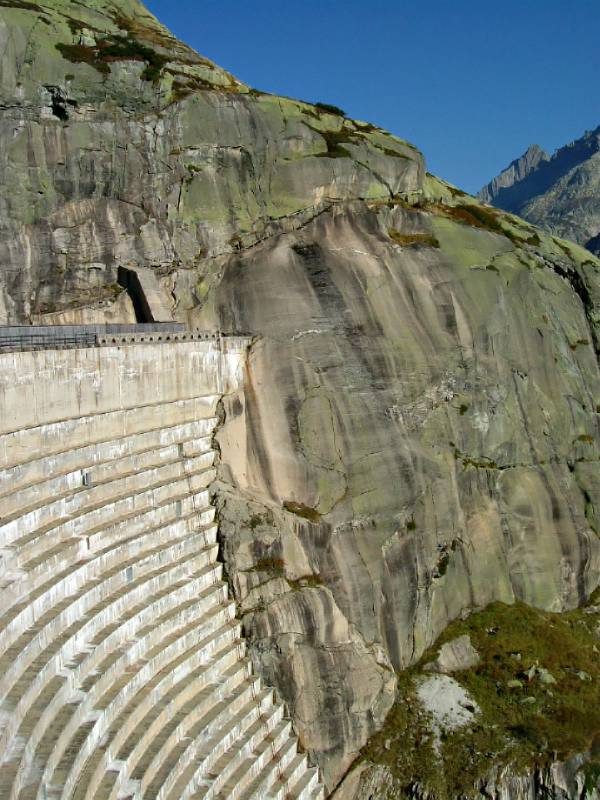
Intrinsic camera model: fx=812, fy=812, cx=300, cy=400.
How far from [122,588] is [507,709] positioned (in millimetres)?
20518

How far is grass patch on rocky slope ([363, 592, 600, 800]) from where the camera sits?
122ft

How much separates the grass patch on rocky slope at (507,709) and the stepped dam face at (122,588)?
16.0 ft

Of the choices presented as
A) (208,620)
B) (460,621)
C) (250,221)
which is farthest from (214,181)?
(460,621)

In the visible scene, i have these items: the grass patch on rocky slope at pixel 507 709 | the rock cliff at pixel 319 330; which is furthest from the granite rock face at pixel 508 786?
the rock cliff at pixel 319 330

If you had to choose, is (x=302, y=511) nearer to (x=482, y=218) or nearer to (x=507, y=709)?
(x=507, y=709)

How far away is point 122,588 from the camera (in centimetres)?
3228

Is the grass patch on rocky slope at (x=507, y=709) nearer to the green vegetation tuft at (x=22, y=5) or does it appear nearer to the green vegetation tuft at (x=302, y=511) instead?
the green vegetation tuft at (x=302, y=511)

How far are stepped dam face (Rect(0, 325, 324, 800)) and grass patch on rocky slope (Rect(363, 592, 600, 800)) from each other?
192 inches

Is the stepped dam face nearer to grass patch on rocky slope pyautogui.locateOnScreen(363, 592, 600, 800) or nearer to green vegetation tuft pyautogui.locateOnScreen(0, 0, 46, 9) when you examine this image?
grass patch on rocky slope pyautogui.locateOnScreen(363, 592, 600, 800)

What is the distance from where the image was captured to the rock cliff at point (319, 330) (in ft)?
131

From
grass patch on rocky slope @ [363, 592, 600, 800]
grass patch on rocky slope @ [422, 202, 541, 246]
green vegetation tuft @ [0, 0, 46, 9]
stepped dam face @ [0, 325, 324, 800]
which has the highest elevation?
green vegetation tuft @ [0, 0, 46, 9]

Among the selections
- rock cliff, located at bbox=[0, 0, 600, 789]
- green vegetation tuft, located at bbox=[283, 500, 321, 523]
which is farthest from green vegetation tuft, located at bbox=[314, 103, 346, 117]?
green vegetation tuft, located at bbox=[283, 500, 321, 523]

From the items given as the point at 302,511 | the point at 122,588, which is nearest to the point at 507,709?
the point at 302,511

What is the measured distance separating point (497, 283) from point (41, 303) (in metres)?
27.4
